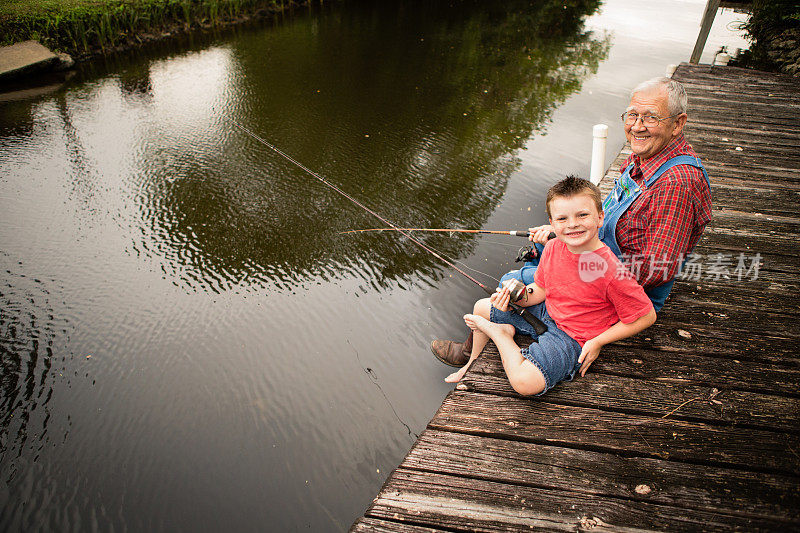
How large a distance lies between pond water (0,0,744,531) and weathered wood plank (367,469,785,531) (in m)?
1.00

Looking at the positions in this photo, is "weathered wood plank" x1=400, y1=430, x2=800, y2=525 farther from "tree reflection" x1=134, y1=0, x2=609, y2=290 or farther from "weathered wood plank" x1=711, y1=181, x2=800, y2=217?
"weathered wood plank" x1=711, y1=181, x2=800, y2=217

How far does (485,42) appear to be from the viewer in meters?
11.4

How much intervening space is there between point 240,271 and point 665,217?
3.33 meters

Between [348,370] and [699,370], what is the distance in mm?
2134

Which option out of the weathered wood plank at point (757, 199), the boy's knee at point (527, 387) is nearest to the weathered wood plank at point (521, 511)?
the boy's knee at point (527, 387)

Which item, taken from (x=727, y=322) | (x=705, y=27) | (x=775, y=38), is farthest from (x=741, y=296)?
(x=775, y=38)

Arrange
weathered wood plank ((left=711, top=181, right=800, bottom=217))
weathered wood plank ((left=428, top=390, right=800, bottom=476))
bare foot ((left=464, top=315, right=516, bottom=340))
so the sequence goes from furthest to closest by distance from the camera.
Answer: weathered wood plank ((left=711, top=181, right=800, bottom=217)), bare foot ((left=464, top=315, right=516, bottom=340)), weathered wood plank ((left=428, top=390, right=800, bottom=476))

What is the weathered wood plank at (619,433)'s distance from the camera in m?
1.78

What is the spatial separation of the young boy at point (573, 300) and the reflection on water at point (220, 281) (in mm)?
1157

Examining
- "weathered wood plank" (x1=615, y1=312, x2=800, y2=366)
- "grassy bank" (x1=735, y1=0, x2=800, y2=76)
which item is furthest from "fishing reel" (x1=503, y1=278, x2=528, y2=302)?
"grassy bank" (x1=735, y1=0, x2=800, y2=76)

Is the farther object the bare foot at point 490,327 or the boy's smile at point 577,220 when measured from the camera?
the bare foot at point 490,327

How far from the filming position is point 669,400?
6.73ft

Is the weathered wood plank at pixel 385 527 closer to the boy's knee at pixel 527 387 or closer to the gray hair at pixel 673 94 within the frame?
the boy's knee at pixel 527 387

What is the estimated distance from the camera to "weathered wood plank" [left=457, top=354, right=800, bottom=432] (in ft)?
6.38
